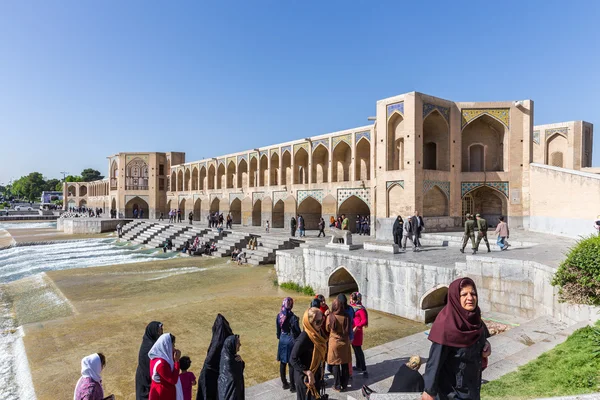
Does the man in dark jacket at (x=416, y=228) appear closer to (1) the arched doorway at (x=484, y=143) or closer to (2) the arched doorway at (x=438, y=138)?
(2) the arched doorway at (x=438, y=138)

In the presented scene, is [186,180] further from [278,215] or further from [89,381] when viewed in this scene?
[89,381]

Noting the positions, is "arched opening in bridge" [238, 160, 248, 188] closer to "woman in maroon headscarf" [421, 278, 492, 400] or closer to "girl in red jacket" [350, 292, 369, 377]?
"girl in red jacket" [350, 292, 369, 377]

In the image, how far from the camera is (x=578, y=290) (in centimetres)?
446

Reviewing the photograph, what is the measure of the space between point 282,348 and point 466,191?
14.1 metres

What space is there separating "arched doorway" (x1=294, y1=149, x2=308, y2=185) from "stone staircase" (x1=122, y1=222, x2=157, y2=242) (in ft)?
39.6

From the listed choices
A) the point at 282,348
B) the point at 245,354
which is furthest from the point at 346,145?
the point at 282,348

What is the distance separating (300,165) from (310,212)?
331 centimetres

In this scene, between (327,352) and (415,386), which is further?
(327,352)

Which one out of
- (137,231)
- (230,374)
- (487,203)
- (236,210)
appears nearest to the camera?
(230,374)

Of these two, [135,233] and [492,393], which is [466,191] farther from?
[135,233]

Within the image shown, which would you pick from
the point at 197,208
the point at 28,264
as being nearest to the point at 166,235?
the point at 28,264

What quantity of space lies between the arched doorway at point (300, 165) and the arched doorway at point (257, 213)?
385 centimetres

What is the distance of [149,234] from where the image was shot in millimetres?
25422

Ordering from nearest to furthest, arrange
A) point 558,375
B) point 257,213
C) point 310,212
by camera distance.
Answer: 1. point 558,375
2. point 310,212
3. point 257,213
